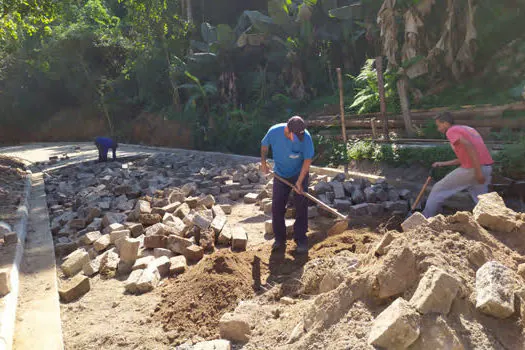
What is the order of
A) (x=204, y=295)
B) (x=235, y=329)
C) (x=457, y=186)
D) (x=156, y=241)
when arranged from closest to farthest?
1. (x=235, y=329)
2. (x=204, y=295)
3. (x=156, y=241)
4. (x=457, y=186)

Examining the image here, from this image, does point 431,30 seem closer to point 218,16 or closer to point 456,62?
point 456,62

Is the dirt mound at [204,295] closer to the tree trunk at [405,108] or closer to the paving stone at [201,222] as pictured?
the paving stone at [201,222]

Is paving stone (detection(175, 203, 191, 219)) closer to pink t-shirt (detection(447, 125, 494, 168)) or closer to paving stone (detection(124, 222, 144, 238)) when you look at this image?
paving stone (detection(124, 222, 144, 238))

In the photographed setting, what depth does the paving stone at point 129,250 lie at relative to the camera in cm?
511

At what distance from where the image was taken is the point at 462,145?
18.4ft

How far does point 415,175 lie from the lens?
8.42 meters

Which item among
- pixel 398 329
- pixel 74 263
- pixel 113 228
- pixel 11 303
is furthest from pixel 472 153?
pixel 11 303

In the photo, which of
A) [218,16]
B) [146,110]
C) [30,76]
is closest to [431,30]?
[218,16]

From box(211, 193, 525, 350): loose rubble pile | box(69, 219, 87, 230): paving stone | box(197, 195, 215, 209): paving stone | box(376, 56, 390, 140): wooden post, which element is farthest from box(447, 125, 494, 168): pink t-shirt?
box(69, 219, 87, 230): paving stone

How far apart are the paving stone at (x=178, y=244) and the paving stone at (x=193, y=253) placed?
67 mm

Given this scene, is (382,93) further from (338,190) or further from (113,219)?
(113,219)

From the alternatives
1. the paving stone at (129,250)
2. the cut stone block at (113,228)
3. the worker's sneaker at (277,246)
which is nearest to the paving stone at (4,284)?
the paving stone at (129,250)

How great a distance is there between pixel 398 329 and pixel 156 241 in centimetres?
365

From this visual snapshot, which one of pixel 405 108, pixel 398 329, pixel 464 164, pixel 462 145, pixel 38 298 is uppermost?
pixel 405 108
